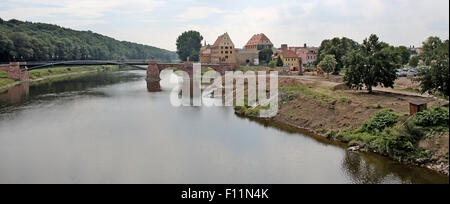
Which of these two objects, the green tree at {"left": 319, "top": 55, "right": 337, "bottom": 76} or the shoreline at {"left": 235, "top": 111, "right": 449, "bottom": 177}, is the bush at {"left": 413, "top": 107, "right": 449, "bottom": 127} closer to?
the shoreline at {"left": 235, "top": 111, "right": 449, "bottom": 177}

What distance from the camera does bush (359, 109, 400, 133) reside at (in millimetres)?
27938

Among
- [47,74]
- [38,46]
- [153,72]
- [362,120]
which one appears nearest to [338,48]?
[362,120]

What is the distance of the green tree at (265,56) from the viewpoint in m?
96.7

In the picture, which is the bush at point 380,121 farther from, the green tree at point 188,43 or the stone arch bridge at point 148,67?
the green tree at point 188,43

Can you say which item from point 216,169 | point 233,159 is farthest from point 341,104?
point 216,169

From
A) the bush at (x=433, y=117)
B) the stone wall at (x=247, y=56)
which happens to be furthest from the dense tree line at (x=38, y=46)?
the bush at (x=433, y=117)

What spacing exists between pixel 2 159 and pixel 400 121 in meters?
30.3

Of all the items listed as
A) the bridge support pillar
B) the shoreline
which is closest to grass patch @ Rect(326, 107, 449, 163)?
the shoreline

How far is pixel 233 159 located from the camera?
84.2ft

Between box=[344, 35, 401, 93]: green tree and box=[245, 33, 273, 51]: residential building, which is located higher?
box=[245, 33, 273, 51]: residential building

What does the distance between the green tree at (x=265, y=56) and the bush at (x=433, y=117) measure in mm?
71716

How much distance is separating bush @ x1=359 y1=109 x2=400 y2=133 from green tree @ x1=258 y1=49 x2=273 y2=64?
67.9 metres

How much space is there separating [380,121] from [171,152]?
16994 millimetres
